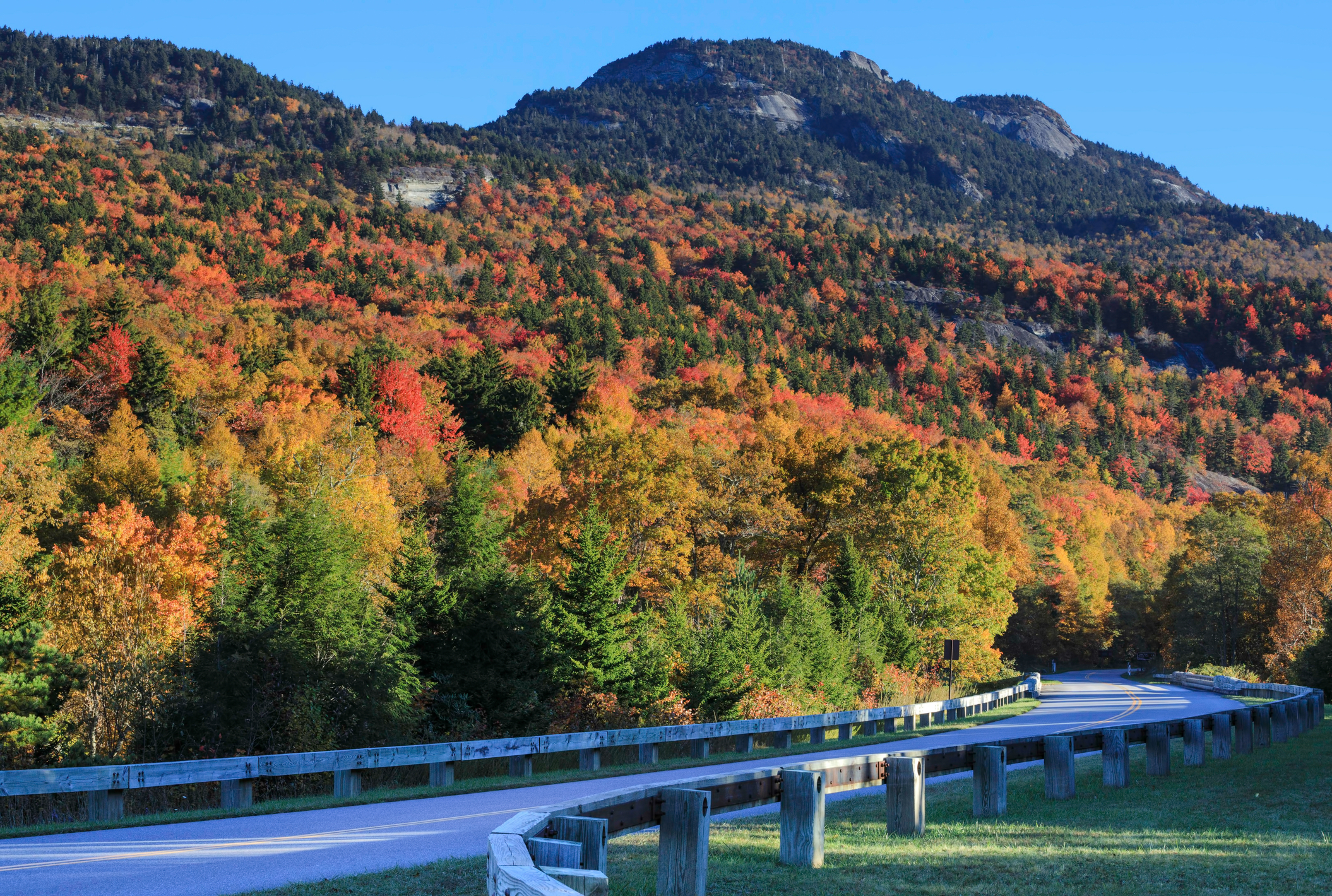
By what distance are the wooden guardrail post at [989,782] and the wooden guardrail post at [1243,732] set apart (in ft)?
26.5

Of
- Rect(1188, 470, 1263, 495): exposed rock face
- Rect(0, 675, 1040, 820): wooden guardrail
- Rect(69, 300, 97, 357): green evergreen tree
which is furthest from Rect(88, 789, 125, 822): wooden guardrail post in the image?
Rect(1188, 470, 1263, 495): exposed rock face

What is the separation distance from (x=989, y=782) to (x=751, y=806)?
3.16m

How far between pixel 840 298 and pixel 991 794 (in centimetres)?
16867

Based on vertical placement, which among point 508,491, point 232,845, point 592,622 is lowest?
point 232,845

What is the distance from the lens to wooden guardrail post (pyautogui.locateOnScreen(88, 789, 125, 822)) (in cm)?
1198

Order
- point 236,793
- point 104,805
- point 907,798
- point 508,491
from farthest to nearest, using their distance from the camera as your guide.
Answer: point 508,491, point 236,793, point 104,805, point 907,798

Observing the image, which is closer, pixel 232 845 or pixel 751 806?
pixel 751 806

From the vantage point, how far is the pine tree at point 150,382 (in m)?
59.9

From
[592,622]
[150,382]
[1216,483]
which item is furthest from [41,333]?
[1216,483]

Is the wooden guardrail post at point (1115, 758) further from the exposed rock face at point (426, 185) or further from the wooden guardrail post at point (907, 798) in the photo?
the exposed rock face at point (426, 185)

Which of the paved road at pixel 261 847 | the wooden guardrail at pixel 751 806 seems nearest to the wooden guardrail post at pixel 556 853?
the wooden guardrail at pixel 751 806

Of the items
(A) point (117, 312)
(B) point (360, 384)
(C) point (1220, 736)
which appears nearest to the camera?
(C) point (1220, 736)

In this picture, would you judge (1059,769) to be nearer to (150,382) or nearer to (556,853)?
(556,853)

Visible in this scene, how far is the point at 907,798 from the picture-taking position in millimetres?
9273
